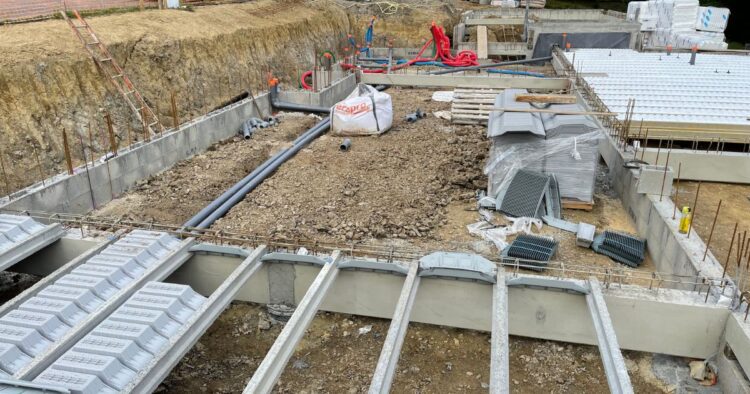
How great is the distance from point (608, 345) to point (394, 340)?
2.02m

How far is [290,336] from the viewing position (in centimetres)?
498

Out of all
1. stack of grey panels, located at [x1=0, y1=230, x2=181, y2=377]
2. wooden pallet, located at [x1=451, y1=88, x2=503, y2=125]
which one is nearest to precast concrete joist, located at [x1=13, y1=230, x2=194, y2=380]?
stack of grey panels, located at [x1=0, y1=230, x2=181, y2=377]

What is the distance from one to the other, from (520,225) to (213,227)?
559 centimetres

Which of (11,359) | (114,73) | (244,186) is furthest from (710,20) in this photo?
(11,359)

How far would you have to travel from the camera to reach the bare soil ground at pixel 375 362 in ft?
19.6

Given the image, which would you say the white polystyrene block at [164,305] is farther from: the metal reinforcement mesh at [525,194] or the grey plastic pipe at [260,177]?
the metal reinforcement mesh at [525,194]

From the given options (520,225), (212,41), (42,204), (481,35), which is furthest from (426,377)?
(481,35)

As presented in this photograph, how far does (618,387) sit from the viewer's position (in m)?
4.32

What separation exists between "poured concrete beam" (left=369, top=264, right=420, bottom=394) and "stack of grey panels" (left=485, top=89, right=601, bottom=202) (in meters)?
4.73

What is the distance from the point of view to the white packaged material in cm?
2844

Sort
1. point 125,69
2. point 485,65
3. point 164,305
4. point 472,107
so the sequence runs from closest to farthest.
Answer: point 164,305 → point 125,69 → point 472,107 → point 485,65

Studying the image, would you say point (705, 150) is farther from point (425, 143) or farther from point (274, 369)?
point (274, 369)

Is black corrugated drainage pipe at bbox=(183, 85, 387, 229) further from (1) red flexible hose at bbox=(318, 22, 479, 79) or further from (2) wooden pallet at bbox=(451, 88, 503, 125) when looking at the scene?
(1) red flexible hose at bbox=(318, 22, 479, 79)

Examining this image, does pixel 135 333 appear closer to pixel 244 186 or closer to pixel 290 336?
pixel 290 336
